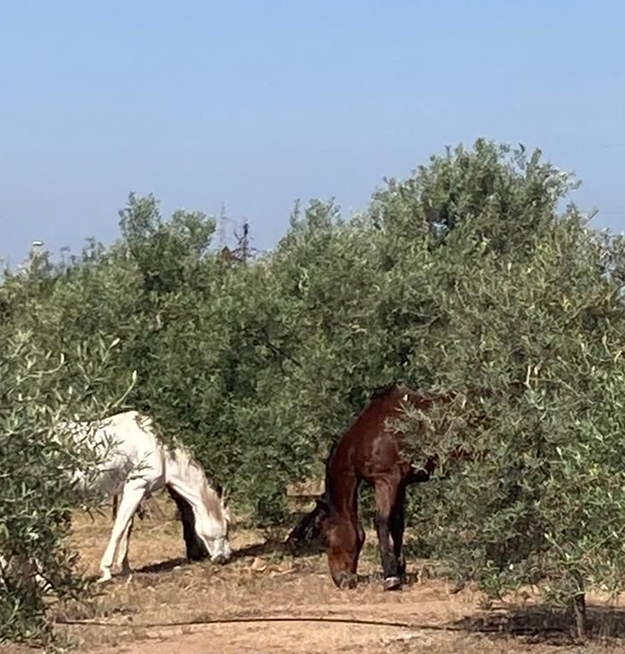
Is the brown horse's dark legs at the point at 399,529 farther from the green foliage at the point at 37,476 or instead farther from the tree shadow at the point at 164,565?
the green foliage at the point at 37,476

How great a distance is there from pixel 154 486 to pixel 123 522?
0.68m

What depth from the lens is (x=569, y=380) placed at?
909cm

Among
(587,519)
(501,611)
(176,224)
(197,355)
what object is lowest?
(501,611)

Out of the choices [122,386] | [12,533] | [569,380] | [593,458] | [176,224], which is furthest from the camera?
[176,224]

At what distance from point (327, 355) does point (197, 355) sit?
58.2 inches

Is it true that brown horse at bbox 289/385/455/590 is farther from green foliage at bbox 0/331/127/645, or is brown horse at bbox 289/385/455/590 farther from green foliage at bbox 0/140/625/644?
green foliage at bbox 0/331/127/645

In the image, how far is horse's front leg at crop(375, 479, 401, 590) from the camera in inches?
510

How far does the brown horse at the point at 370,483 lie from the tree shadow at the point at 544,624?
6.27ft

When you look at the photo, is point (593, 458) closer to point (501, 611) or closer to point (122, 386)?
point (501, 611)

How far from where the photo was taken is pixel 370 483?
43.5 ft

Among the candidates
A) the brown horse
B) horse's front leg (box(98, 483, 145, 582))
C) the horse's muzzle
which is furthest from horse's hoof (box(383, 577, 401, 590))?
horse's front leg (box(98, 483, 145, 582))

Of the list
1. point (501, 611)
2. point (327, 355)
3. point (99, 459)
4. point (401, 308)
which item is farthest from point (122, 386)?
point (99, 459)

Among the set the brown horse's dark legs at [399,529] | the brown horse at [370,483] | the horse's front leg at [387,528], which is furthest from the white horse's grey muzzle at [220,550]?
the horse's front leg at [387,528]

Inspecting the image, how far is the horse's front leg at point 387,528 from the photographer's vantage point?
42.5 feet
